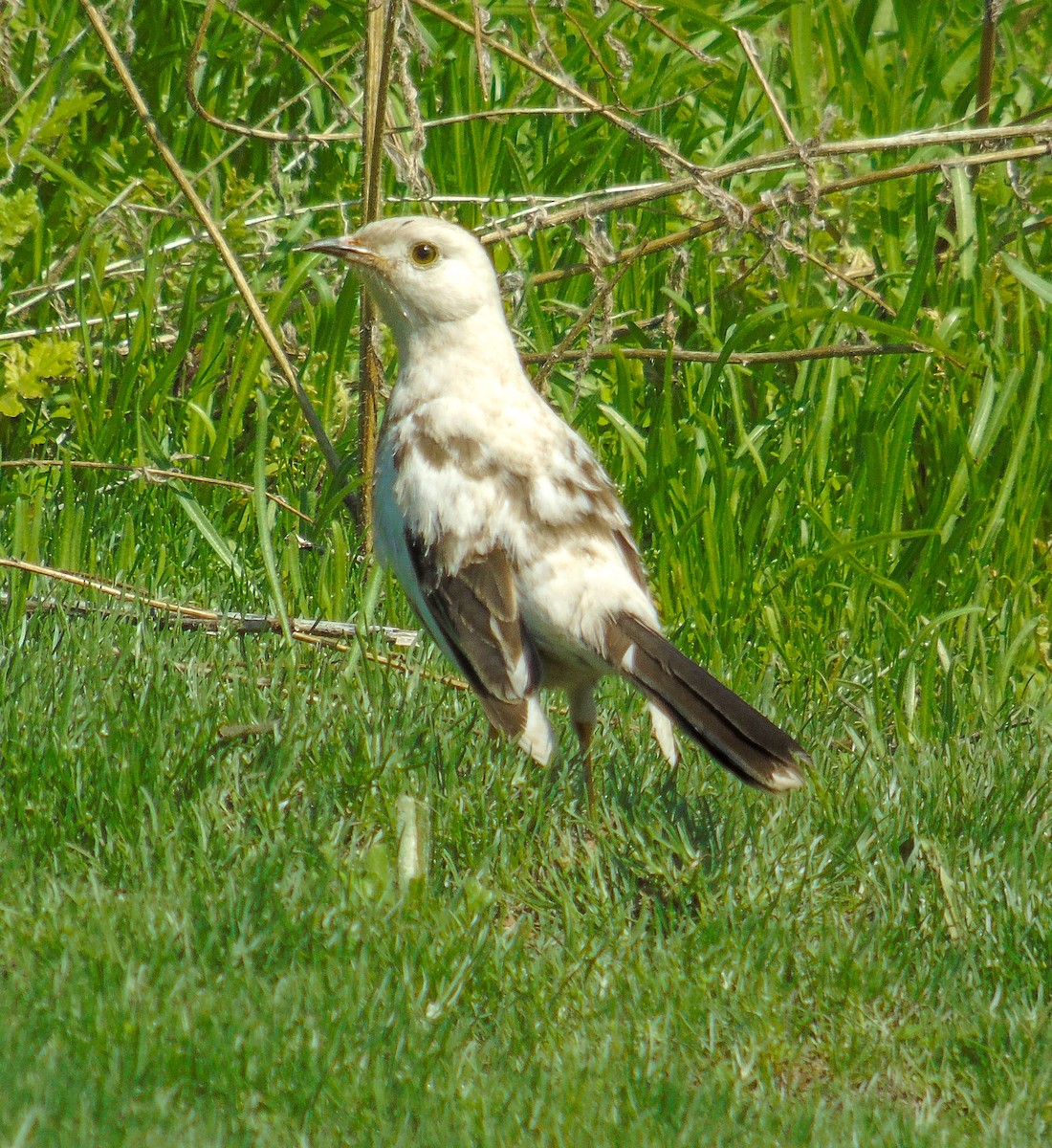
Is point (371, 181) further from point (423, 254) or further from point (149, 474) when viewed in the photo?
point (149, 474)

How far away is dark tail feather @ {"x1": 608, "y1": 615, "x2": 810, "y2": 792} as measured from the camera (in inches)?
159

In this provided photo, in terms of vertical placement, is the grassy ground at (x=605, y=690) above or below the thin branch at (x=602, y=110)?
below

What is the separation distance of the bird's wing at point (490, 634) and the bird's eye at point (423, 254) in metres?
0.92

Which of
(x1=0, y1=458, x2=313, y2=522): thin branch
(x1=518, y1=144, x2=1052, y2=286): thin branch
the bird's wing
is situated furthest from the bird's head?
(x1=0, y1=458, x2=313, y2=522): thin branch

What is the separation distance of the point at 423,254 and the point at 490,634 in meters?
1.34

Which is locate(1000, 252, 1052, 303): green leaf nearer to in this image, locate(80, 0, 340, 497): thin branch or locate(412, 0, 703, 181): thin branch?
locate(412, 0, 703, 181): thin branch

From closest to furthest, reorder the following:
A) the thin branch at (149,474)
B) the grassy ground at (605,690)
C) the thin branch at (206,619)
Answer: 1. the grassy ground at (605,690)
2. the thin branch at (206,619)
3. the thin branch at (149,474)

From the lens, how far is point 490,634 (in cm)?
447

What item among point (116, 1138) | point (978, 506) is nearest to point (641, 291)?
point (978, 506)

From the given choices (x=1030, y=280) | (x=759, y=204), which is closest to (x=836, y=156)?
(x=759, y=204)

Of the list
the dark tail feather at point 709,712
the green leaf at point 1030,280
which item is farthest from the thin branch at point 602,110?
the dark tail feather at point 709,712

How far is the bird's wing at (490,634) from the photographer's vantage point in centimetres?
437

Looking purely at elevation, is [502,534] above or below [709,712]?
above

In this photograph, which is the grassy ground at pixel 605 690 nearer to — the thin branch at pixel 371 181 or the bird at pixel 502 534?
the thin branch at pixel 371 181
